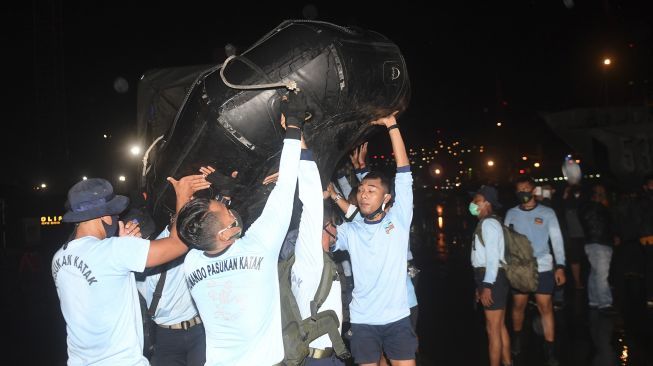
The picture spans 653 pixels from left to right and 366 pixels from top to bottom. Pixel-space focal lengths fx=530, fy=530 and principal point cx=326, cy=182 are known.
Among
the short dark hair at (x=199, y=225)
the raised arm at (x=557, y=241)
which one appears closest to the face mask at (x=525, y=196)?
the raised arm at (x=557, y=241)

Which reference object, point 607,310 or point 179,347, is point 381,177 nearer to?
point 179,347

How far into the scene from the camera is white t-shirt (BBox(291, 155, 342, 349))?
2879mm

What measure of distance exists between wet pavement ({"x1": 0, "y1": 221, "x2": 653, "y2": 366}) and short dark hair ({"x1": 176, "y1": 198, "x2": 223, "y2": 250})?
14.4 feet

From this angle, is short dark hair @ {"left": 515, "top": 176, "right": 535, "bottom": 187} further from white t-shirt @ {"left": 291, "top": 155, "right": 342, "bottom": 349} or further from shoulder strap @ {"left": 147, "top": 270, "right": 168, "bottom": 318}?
shoulder strap @ {"left": 147, "top": 270, "right": 168, "bottom": 318}

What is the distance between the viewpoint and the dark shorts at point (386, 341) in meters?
3.88

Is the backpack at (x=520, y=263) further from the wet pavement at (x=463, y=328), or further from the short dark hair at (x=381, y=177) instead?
the short dark hair at (x=381, y=177)

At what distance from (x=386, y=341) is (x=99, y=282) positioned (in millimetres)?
2131

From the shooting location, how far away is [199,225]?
2.53 m

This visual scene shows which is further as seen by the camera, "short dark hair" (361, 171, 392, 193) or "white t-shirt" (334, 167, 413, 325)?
"short dark hair" (361, 171, 392, 193)

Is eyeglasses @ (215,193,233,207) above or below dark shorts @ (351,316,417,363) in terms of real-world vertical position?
above

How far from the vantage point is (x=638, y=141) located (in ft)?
67.5

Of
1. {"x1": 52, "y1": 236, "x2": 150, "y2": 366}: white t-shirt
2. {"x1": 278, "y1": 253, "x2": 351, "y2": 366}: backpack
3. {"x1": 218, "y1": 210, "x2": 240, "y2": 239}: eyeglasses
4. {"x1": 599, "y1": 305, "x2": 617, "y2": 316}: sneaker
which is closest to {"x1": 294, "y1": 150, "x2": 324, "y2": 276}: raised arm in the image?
{"x1": 278, "y1": 253, "x2": 351, "y2": 366}: backpack

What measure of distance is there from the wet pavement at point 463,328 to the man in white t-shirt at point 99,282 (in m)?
4.21

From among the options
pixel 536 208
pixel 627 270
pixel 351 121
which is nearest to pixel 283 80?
pixel 351 121
